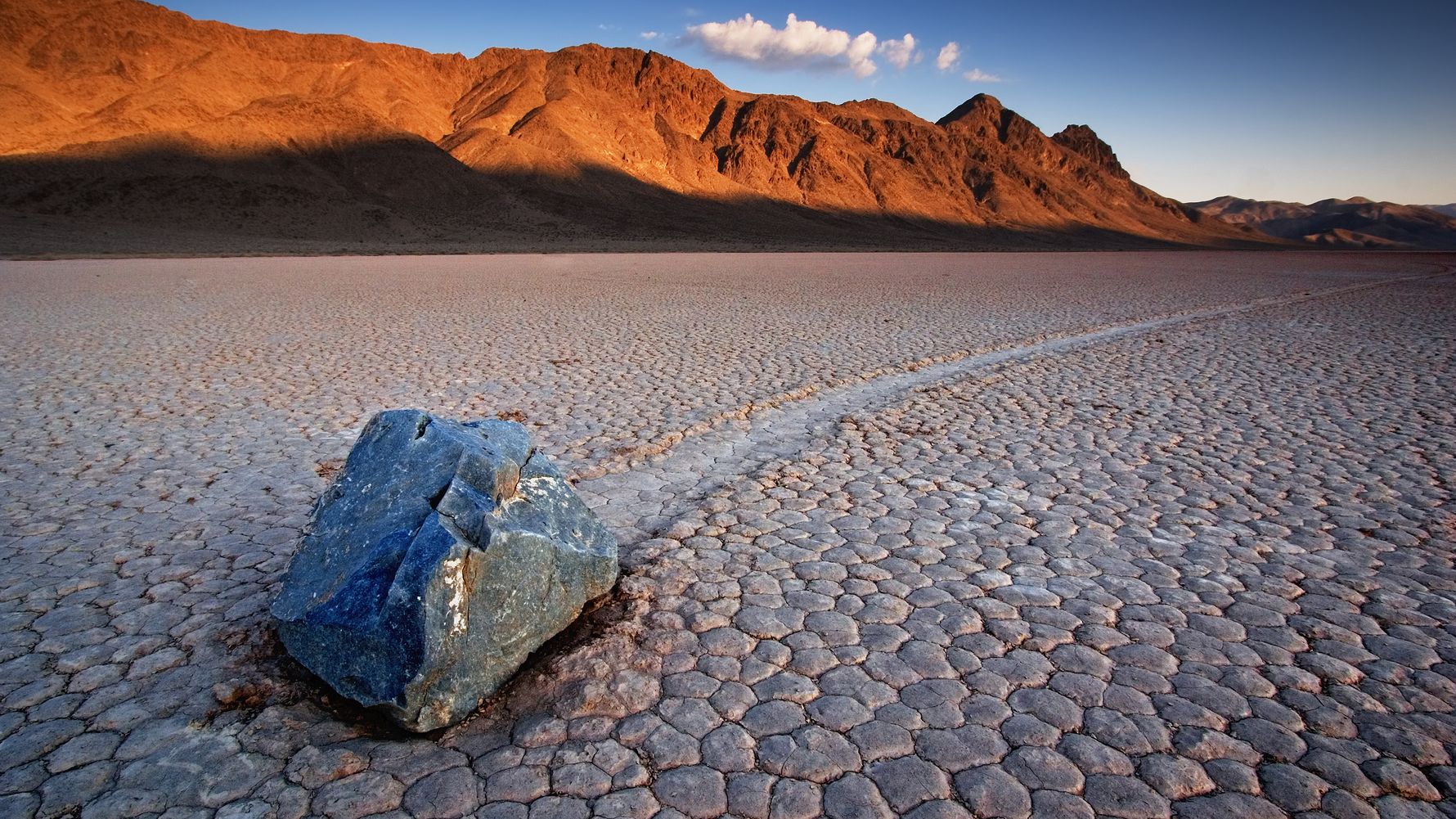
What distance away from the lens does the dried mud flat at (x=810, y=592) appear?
8.41 ft

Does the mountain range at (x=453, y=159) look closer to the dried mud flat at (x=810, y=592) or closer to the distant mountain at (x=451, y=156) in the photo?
the distant mountain at (x=451, y=156)

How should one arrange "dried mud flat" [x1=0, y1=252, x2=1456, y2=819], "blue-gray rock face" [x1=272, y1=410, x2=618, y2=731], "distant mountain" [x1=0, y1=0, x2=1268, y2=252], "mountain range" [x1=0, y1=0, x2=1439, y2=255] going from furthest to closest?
"distant mountain" [x1=0, y1=0, x2=1268, y2=252] < "mountain range" [x1=0, y1=0, x2=1439, y2=255] < "blue-gray rock face" [x1=272, y1=410, x2=618, y2=731] < "dried mud flat" [x1=0, y1=252, x2=1456, y2=819]

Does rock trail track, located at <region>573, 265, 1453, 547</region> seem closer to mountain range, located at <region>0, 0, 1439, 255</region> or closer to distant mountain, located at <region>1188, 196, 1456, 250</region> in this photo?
mountain range, located at <region>0, 0, 1439, 255</region>

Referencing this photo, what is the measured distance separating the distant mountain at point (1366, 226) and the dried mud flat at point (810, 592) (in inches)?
5854

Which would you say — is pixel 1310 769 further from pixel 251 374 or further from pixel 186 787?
pixel 251 374

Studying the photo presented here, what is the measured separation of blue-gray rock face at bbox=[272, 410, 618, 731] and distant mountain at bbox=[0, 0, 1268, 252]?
36.8m

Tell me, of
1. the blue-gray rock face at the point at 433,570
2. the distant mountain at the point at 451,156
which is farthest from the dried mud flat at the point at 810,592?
the distant mountain at the point at 451,156

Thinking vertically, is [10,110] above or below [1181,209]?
above

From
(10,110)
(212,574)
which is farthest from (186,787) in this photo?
(10,110)

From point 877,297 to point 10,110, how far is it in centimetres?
6958

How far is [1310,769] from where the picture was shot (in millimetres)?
2598

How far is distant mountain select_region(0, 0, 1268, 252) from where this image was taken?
158ft

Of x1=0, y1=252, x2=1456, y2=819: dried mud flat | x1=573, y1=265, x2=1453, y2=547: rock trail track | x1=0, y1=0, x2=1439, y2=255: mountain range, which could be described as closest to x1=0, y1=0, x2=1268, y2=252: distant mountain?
x1=0, y1=0, x2=1439, y2=255: mountain range

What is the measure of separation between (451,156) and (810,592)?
222 ft
